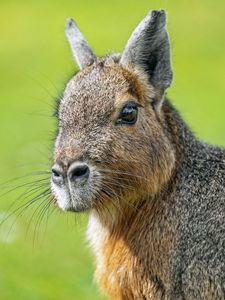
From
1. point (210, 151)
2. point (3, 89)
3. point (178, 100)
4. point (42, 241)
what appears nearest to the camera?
point (210, 151)

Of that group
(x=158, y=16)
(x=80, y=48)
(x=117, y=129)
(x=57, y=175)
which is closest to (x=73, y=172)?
(x=57, y=175)

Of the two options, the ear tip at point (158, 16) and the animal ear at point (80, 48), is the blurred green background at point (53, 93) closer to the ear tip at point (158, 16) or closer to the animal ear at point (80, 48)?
the animal ear at point (80, 48)

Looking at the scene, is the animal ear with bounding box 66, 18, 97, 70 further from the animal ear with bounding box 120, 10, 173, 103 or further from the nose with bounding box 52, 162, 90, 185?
the nose with bounding box 52, 162, 90, 185

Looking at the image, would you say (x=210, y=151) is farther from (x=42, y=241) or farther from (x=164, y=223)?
(x=42, y=241)

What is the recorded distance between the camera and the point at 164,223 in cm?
908

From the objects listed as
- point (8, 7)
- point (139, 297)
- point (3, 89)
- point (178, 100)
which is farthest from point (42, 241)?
point (8, 7)

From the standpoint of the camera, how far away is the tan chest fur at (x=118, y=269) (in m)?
9.02

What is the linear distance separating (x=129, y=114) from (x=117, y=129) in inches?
7.0

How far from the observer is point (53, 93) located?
19094 millimetres

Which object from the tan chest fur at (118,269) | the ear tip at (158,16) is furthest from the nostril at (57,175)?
the ear tip at (158,16)

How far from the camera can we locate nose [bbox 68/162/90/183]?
27.1 feet

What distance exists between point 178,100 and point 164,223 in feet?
39.4

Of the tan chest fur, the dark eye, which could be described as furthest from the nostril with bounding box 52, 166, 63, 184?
the tan chest fur

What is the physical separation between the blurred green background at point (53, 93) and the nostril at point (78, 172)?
1.08 meters
